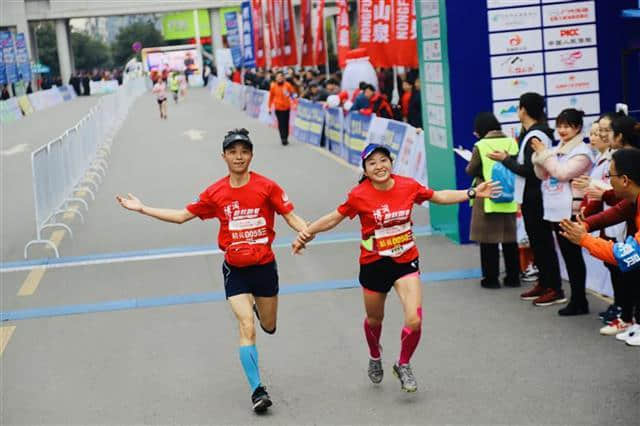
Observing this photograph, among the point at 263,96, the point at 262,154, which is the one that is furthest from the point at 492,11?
the point at 263,96

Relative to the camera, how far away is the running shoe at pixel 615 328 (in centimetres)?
813

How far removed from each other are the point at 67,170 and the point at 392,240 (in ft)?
36.5

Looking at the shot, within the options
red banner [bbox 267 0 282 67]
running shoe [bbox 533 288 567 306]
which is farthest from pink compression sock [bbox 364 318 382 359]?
red banner [bbox 267 0 282 67]

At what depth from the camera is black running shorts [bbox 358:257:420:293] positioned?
270 inches

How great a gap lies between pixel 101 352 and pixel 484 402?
349 cm

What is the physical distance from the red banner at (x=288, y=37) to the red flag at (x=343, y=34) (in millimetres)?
8905

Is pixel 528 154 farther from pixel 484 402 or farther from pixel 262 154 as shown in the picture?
pixel 262 154

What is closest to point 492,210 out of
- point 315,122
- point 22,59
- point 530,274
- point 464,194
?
point 530,274

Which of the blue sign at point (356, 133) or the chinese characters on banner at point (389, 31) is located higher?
the chinese characters on banner at point (389, 31)

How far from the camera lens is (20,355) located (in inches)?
343

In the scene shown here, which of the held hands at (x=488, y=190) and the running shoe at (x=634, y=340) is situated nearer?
the held hands at (x=488, y=190)

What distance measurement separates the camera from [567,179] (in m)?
8.48

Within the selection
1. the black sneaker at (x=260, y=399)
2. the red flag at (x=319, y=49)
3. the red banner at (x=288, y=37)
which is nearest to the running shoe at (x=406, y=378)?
the black sneaker at (x=260, y=399)

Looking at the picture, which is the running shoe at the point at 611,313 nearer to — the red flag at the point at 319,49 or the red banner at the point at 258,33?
the red flag at the point at 319,49
